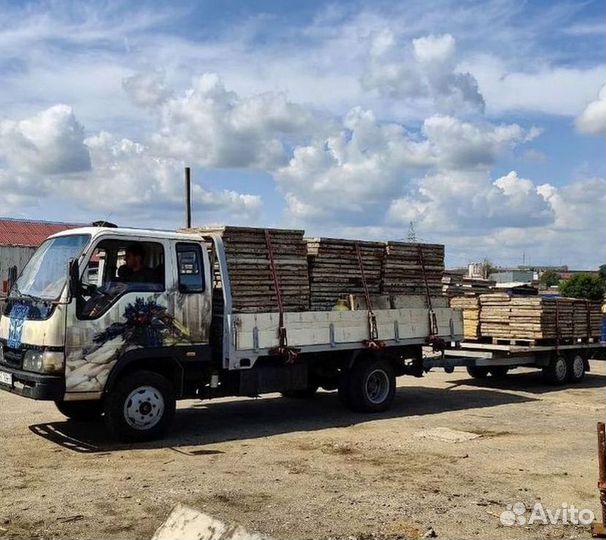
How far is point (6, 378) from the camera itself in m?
8.78

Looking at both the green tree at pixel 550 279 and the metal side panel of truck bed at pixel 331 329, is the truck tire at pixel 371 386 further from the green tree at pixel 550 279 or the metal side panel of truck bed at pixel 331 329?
the green tree at pixel 550 279

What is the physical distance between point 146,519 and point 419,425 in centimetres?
547

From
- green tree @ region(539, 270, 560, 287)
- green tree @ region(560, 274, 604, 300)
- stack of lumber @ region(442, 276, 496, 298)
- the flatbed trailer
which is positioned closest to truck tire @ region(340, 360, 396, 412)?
the flatbed trailer

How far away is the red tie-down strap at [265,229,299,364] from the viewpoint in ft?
33.2

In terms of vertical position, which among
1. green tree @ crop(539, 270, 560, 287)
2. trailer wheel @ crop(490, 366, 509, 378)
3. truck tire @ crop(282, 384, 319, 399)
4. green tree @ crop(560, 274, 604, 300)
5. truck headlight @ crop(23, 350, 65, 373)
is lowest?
truck tire @ crop(282, 384, 319, 399)

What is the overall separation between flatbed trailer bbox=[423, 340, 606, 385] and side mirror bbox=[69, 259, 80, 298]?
672cm

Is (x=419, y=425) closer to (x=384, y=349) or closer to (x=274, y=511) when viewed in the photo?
(x=384, y=349)

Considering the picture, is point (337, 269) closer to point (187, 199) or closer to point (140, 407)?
point (140, 407)

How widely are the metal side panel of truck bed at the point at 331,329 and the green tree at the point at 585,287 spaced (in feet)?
77.2

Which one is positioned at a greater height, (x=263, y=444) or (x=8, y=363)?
(x=8, y=363)

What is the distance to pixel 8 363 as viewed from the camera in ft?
29.4

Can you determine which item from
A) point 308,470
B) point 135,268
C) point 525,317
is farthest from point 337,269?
point 525,317

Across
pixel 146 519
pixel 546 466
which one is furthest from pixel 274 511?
pixel 546 466

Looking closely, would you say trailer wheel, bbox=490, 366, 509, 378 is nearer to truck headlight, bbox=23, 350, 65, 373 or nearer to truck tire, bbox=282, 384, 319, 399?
truck tire, bbox=282, 384, 319, 399
